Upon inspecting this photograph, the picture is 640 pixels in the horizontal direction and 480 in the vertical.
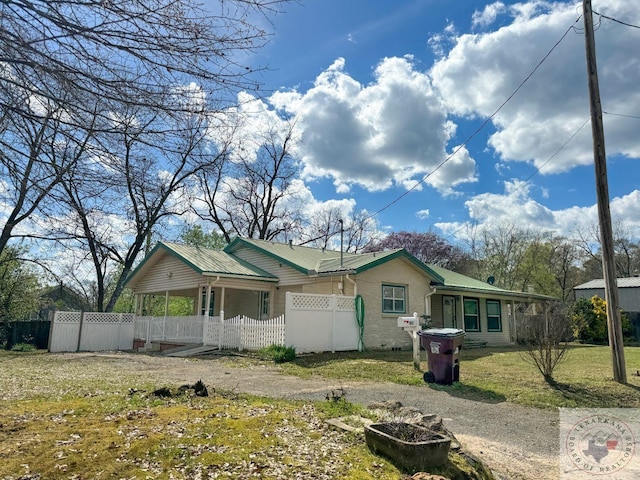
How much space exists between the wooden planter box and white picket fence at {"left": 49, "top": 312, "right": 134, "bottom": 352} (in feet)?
62.2

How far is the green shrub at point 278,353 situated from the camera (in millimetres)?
13273

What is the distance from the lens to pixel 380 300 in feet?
55.8

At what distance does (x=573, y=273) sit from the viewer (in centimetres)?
4600

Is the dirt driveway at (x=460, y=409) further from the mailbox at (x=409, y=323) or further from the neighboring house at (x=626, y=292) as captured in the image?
the neighboring house at (x=626, y=292)

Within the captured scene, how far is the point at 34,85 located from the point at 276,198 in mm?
32470

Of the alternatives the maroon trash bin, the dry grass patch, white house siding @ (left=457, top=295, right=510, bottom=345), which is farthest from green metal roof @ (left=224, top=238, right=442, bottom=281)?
the dry grass patch

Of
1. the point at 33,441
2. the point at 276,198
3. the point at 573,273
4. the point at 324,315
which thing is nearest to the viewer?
the point at 33,441

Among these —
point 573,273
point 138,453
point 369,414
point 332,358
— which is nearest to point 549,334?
point 369,414

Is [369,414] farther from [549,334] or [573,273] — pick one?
[573,273]

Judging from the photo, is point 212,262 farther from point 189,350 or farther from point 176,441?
point 176,441

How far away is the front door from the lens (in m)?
21.3

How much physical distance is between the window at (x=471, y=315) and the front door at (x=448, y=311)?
2.09ft

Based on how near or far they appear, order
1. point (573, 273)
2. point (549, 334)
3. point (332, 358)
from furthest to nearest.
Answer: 1. point (573, 273)
2. point (332, 358)
3. point (549, 334)

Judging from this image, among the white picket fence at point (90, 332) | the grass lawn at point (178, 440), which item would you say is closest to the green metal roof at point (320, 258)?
the white picket fence at point (90, 332)
